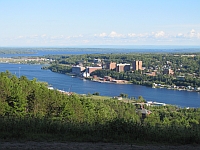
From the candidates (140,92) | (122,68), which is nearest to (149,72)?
(122,68)

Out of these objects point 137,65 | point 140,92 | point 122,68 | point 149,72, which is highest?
point 137,65

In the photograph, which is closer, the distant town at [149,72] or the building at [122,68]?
the distant town at [149,72]

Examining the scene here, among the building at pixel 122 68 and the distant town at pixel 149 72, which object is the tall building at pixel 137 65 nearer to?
the distant town at pixel 149 72

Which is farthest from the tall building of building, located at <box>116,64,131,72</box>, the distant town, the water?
the water

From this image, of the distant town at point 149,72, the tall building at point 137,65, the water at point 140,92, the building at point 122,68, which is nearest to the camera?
the water at point 140,92

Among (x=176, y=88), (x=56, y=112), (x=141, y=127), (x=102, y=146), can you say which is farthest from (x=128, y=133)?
(x=176, y=88)

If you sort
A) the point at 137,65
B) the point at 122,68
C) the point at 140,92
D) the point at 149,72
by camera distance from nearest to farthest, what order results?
the point at 140,92, the point at 149,72, the point at 122,68, the point at 137,65

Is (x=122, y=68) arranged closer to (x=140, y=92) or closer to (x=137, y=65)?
(x=137, y=65)

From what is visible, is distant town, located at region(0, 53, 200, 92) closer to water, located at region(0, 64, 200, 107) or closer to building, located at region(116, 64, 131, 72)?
building, located at region(116, 64, 131, 72)

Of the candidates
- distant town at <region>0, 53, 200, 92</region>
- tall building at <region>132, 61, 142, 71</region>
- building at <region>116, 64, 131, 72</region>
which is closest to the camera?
distant town at <region>0, 53, 200, 92</region>

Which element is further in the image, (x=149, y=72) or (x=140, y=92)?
(x=149, y=72)

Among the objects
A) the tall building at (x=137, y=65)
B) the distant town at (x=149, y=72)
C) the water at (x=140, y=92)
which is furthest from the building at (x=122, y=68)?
the water at (x=140, y=92)

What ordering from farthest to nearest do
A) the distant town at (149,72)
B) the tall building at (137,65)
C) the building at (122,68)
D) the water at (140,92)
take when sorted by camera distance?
the tall building at (137,65) < the building at (122,68) < the distant town at (149,72) < the water at (140,92)
